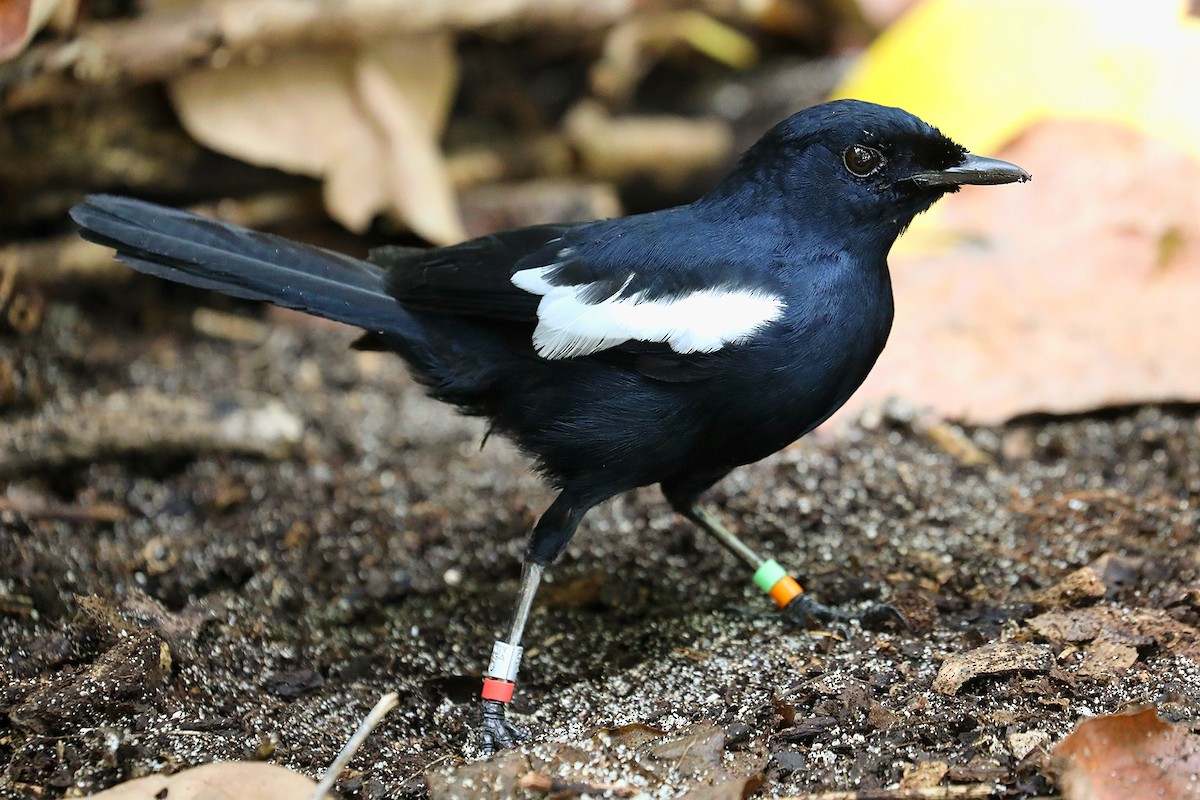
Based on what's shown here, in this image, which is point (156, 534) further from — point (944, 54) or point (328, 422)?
point (944, 54)

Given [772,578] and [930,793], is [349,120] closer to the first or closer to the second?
[772,578]

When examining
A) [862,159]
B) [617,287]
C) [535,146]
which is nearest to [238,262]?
[617,287]

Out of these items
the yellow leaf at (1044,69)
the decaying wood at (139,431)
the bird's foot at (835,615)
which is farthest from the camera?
the yellow leaf at (1044,69)

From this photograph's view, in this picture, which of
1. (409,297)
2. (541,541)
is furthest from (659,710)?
(409,297)

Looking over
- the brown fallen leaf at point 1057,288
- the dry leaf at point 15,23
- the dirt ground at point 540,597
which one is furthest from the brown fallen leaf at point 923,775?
the dry leaf at point 15,23

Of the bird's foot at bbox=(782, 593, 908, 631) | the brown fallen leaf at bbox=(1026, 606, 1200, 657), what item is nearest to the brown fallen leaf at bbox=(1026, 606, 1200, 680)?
the brown fallen leaf at bbox=(1026, 606, 1200, 657)

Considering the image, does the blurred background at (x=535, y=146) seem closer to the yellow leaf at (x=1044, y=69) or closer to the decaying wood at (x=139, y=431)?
the yellow leaf at (x=1044, y=69)
